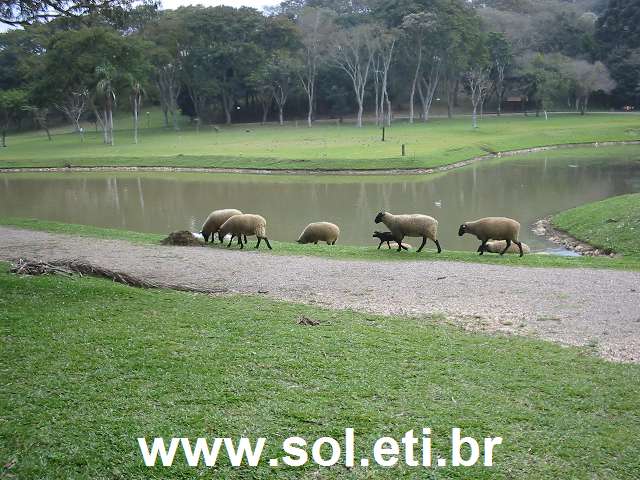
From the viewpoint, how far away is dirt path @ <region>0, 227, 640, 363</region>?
1132 centimetres

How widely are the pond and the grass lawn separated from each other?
47.4ft

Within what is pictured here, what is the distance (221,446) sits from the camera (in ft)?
21.8

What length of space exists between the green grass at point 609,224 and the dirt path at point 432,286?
20.6 ft

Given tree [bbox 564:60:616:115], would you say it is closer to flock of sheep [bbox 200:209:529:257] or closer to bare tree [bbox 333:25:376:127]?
bare tree [bbox 333:25:376:127]

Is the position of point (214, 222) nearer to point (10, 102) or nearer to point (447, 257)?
point (447, 257)

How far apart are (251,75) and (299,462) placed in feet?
259

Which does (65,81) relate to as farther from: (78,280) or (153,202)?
(78,280)

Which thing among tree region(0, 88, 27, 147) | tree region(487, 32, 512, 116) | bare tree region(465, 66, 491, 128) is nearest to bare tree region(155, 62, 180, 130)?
tree region(0, 88, 27, 147)

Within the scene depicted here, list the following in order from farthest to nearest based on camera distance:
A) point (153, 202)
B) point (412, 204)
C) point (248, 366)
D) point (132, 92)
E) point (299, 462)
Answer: point (132, 92), point (153, 202), point (412, 204), point (248, 366), point (299, 462)

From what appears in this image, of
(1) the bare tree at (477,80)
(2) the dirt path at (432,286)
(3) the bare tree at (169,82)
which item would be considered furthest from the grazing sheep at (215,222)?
(3) the bare tree at (169,82)

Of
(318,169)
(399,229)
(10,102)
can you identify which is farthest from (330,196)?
(10,102)

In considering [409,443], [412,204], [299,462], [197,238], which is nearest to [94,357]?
[299,462]

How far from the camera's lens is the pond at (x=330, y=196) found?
98.0 ft

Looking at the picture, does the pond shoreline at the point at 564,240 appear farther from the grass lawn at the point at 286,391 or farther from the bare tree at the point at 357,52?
the bare tree at the point at 357,52
